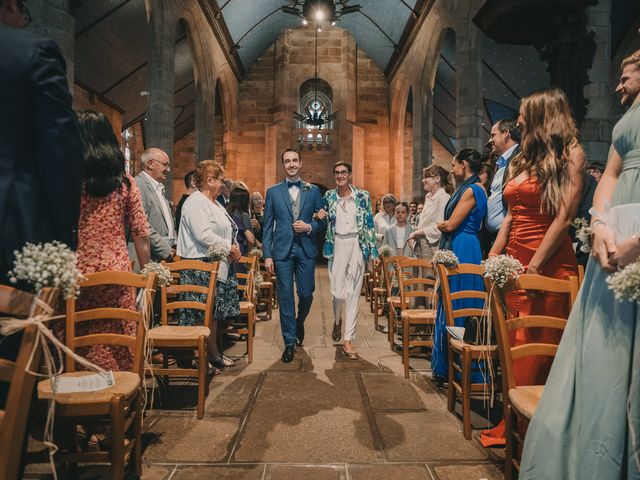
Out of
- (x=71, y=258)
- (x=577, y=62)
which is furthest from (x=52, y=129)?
(x=577, y=62)

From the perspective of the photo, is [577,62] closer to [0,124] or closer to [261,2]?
[0,124]

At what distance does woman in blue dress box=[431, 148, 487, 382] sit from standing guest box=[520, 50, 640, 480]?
1.63 m

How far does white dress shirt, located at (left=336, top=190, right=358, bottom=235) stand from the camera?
14.2ft

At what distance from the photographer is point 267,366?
3.84 meters

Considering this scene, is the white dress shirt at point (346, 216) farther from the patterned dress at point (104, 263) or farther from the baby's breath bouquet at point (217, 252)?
the patterned dress at point (104, 263)

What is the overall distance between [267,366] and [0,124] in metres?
2.90

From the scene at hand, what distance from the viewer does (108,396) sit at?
5.65ft

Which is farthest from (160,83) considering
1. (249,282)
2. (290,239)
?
(290,239)

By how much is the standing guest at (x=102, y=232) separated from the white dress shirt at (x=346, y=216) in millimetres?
2410

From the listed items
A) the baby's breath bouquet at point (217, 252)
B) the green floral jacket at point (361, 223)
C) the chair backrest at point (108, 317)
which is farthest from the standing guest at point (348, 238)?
the chair backrest at point (108, 317)

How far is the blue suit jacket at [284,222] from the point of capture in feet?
13.4

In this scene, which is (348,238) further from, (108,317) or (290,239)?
(108,317)

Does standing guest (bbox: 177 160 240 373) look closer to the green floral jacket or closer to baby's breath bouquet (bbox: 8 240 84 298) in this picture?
the green floral jacket

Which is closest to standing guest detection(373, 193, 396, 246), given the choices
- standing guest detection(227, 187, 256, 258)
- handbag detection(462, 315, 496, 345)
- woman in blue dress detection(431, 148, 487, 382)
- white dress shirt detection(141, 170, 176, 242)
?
standing guest detection(227, 187, 256, 258)
